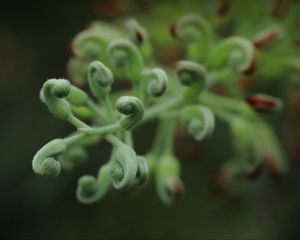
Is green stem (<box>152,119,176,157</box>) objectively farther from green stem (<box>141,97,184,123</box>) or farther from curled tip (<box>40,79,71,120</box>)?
curled tip (<box>40,79,71,120</box>)

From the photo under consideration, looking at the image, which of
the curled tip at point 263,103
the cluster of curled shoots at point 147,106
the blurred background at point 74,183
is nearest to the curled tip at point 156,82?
the cluster of curled shoots at point 147,106

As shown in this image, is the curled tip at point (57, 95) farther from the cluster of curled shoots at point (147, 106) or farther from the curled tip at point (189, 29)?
the curled tip at point (189, 29)

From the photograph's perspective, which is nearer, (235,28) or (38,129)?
(235,28)

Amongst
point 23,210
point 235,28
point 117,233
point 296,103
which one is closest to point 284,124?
point 296,103

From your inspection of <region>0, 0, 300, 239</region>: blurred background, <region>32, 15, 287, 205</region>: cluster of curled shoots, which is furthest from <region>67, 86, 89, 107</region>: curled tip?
<region>0, 0, 300, 239</region>: blurred background

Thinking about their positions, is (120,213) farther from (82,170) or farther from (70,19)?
(70,19)

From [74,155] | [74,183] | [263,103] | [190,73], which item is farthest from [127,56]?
[74,183]
